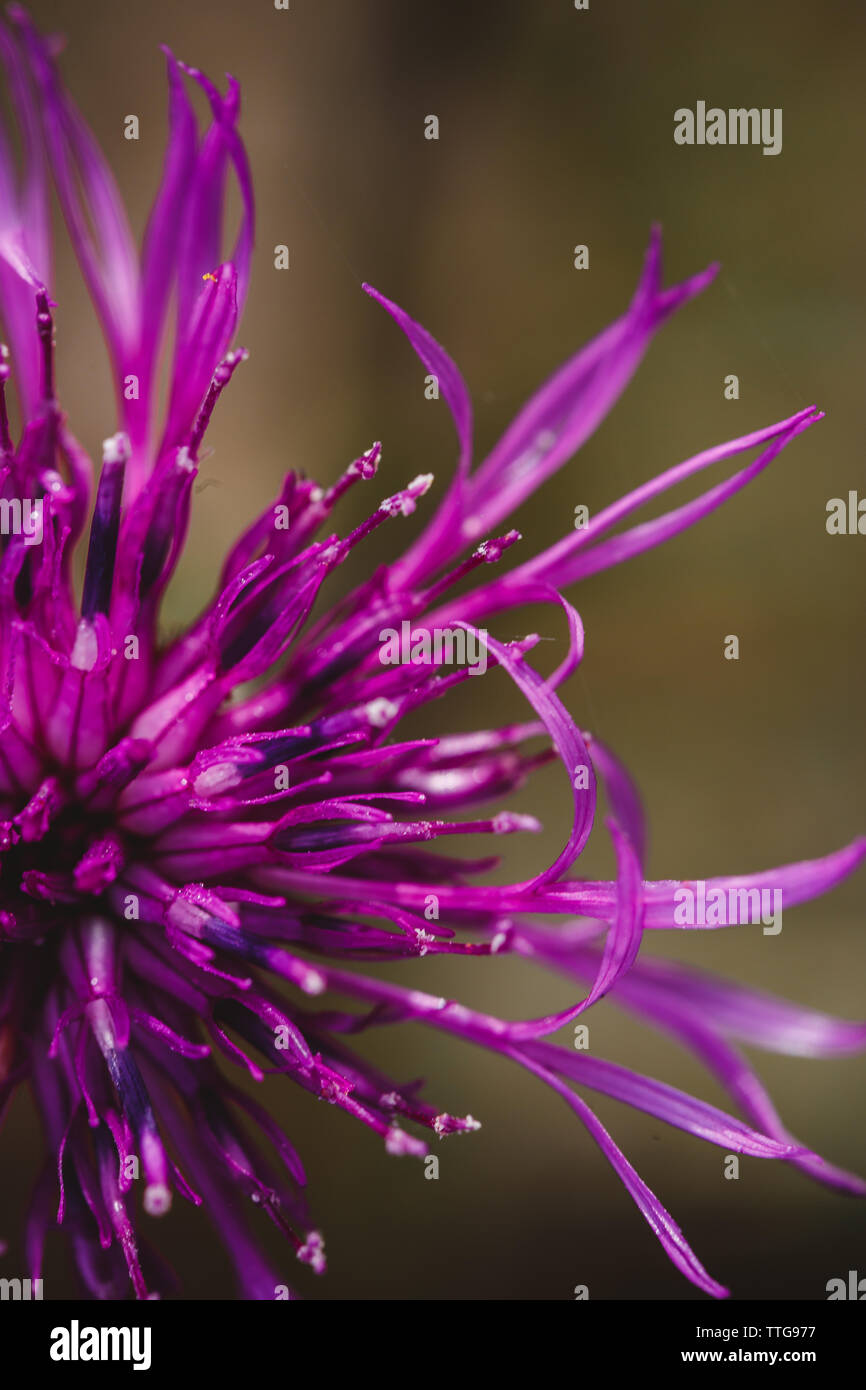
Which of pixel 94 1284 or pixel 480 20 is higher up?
pixel 480 20

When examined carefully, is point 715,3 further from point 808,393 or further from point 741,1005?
point 741,1005

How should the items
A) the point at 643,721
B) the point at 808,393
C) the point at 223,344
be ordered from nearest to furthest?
the point at 223,344 → the point at 808,393 → the point at 643,721

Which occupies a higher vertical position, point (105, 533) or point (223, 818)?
point (105, 533)

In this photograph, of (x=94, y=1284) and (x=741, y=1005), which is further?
(x=741, y=1005)
